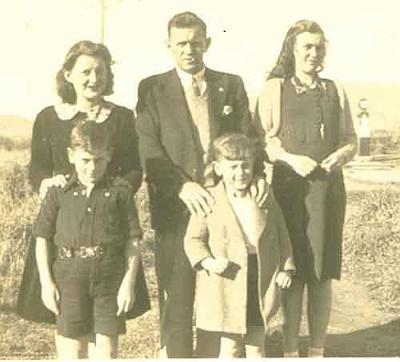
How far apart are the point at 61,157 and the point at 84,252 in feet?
1.35

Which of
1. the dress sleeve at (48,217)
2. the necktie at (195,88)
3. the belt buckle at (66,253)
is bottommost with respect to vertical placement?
the belt buckle at (66,253)

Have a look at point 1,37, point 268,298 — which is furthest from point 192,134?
point 1,37

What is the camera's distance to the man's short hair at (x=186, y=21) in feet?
11.4

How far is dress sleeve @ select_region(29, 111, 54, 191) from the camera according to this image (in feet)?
11.1

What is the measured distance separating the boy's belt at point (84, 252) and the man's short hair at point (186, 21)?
0.98 metres

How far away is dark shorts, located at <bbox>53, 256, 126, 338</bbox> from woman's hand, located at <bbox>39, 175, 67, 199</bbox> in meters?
0.30

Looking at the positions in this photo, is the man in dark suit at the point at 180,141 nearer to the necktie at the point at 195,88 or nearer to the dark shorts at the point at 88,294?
the necktie at the point at 195,88

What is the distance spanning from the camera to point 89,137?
129 inches

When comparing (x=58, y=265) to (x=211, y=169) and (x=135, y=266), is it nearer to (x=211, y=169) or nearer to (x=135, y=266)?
(x=135, y=266)

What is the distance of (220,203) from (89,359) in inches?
33.0

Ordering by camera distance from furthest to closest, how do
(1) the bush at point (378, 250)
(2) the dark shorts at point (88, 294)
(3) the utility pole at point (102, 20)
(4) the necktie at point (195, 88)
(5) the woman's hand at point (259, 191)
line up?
(1) the bush at point (378, 250) → (3) the utility pole at point (102, 20) → (4) the necktie at point (195, 88) → (5) the woman's hand at point (259, 191) → (2) the dark shorts at point (88, 294)

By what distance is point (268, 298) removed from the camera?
11.0ft

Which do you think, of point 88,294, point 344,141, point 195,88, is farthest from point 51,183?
point 344,141

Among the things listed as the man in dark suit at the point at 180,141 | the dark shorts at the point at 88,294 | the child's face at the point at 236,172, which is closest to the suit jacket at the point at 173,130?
the man in dark suit at the point at 180,141
